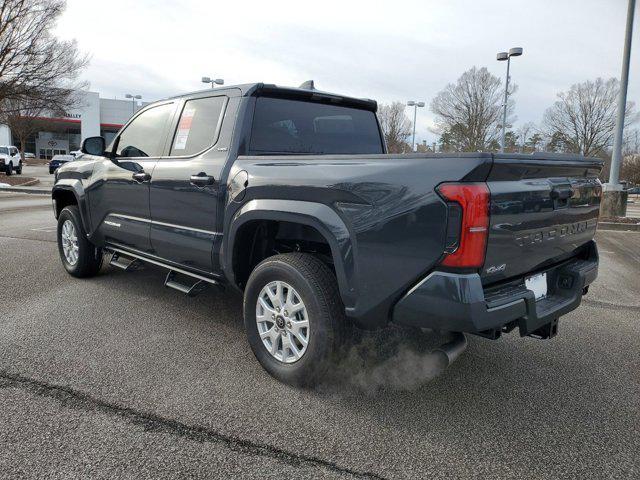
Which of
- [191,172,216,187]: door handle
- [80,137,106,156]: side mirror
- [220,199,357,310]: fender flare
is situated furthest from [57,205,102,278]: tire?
[220,199,357,310]: fender flare

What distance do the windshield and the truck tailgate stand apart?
1823 mm

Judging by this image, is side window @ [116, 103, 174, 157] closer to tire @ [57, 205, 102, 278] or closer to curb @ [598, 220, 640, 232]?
tire @ [57, 205, 102, 278]

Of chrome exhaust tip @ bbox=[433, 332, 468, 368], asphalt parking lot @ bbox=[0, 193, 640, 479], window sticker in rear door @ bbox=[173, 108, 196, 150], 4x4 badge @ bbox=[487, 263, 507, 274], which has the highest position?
window sticker in rear door @ bbox=[173, 108, 196, 150]

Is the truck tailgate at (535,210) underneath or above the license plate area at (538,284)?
above

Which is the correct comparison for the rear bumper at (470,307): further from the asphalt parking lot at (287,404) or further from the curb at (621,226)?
the curb at (621,226)

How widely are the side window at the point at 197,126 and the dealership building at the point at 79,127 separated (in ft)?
194

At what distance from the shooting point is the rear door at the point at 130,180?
4.26 m

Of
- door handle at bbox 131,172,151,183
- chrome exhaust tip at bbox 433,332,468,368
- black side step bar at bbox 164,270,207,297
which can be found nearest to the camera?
chrome exhaust tip at bbox 433,332,468,368

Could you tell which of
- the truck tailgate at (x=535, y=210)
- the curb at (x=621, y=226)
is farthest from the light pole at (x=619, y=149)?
the truck tailgate at (x=535, y=210)

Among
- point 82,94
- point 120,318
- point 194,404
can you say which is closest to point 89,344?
point 120,318

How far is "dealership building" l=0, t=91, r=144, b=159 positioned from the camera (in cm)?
6202

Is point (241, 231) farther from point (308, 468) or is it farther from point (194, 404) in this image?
point (308, 468)

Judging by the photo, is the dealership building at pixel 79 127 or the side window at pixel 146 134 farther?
the dealership building at pixel 79 127

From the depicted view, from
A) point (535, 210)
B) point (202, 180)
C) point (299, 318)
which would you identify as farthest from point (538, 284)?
point (202, 180)
